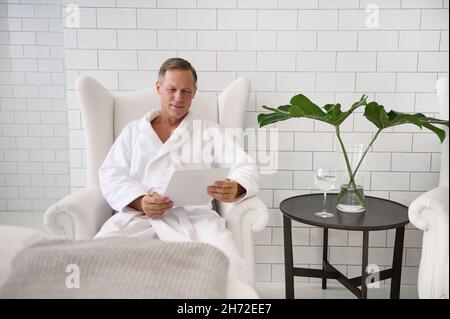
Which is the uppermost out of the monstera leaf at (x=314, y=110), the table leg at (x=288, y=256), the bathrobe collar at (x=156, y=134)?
the monstera leaf at (x=314, y=110)

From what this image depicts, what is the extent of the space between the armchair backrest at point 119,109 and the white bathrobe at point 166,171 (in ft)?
0.47

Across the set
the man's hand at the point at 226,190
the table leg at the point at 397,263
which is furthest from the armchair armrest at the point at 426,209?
the man's hand at the point at 226,190

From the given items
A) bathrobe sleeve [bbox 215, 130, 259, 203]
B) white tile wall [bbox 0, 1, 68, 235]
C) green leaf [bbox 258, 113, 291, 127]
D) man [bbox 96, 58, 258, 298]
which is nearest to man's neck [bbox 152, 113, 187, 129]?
man [bbox 96, 58, 258, 298]

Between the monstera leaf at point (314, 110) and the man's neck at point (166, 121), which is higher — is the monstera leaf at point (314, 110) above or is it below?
above

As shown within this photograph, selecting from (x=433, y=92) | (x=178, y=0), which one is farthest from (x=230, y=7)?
(x=433, y=92)

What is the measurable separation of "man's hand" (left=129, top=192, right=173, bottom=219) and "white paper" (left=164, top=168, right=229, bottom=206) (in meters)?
0.04

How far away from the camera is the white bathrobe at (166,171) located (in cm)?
163

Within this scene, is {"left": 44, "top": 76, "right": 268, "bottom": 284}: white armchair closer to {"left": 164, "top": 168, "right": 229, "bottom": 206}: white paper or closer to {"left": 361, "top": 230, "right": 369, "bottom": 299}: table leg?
{"left": 164, "top": 168, "right": 229, "bottom": 206}: white paper

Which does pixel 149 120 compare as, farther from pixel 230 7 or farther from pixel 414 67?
pixel 414 67

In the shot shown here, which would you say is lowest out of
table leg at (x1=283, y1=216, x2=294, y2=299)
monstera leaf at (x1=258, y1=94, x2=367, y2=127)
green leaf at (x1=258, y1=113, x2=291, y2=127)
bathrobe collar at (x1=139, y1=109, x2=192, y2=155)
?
table leg at (x1=283, y1=216, x2=294, y2=299)

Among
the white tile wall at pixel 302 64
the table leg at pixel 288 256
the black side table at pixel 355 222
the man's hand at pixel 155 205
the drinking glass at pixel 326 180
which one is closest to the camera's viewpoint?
the man's hand at pixel 155 205

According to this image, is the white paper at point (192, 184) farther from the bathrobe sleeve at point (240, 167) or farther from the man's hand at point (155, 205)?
the bathrobe sleeve at point (240, 167)

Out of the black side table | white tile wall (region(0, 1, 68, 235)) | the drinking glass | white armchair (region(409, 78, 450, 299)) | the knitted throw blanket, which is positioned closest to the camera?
the knitted throw blanket

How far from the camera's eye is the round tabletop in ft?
5.67
